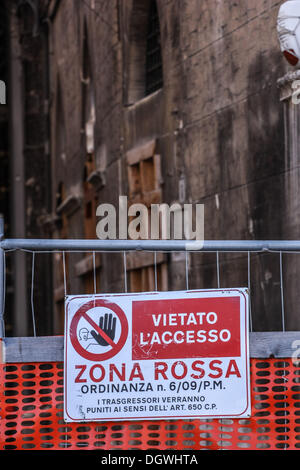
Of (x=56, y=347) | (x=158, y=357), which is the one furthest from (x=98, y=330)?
(x=158, y=357)

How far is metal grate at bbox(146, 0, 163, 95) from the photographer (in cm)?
1544

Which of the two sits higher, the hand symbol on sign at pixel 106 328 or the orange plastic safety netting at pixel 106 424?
the hand symbol on sign at pixel 106 328

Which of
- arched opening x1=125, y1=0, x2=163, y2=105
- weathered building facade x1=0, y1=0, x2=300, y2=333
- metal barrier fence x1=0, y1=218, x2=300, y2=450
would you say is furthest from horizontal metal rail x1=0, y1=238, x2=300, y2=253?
arched opening x1=125, y1=0, x2=163, y2=105

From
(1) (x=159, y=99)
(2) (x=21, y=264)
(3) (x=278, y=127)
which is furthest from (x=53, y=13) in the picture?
(3) (x=278, y=127)

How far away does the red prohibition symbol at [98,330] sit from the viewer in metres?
6.61

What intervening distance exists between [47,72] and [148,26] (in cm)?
1039

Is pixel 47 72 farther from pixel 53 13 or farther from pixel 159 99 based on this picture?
pixel 159 99

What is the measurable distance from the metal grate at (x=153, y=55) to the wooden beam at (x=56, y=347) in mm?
9061

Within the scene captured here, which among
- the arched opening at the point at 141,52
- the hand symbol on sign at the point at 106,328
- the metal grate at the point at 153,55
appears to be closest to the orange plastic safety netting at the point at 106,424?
the hand symbol on sign at the point at 106,328

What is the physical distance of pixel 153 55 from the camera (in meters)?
15.8

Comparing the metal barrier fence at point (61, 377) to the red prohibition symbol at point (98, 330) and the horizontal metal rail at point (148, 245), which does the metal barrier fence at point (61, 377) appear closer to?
the horizontal metal rail at point (148, 245)

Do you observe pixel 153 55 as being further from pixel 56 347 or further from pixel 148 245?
pixel 56 347

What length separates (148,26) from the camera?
1588 centimetres

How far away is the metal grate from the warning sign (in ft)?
29.5
